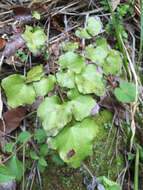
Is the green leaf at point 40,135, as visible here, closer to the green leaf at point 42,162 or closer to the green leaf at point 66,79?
the green leaf at point 42,162

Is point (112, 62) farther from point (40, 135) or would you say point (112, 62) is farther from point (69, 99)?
point (40, 135)

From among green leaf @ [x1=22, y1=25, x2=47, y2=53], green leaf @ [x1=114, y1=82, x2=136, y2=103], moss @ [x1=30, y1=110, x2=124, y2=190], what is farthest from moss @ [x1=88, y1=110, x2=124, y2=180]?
green leaf @ [x1=22, y1=25, x2=47, y2=53]

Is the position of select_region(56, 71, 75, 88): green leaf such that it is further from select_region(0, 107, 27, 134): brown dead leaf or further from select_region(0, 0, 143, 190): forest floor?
select_region(0, 107, 27, 134): brown dead leaf

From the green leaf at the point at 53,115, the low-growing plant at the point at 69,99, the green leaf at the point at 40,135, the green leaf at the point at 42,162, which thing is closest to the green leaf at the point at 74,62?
the low-growing plant at the point at 69,99

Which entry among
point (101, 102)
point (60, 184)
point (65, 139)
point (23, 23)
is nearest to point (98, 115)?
point (101, 102)

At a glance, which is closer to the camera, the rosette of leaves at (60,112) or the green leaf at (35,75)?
the rosette of leaves at (60,112)

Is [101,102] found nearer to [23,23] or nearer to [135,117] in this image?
[135,117]
